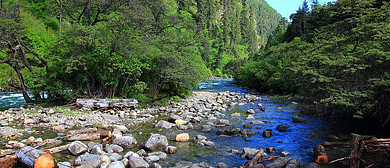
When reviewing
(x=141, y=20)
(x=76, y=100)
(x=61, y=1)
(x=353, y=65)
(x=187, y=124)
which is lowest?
(x=187, y=124)

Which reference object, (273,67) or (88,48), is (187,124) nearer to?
(88,48)

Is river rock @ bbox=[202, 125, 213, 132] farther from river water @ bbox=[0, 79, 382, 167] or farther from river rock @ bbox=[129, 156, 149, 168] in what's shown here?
river rock @ bbox=[129, 156, 149, 168]

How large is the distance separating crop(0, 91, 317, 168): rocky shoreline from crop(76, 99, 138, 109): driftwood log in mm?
346

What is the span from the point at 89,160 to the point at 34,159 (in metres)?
1.40

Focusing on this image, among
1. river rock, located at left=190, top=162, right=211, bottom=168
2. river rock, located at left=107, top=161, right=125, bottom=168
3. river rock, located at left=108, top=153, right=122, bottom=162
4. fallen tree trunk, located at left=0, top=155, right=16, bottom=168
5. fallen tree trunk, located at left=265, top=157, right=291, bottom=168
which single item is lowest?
river rock, located at left=190, top=162, right=211, bottom=168

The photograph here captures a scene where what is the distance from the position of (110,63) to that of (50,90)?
4.45 meters

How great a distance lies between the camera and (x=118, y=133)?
Result: 9.75 m

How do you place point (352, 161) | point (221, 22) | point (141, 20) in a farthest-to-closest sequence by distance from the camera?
point (221, 22)
point (141, 20)
point (352, 161)

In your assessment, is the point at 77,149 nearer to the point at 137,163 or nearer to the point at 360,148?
the point at 137,163

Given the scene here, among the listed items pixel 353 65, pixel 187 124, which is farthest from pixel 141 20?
pixel 353 65

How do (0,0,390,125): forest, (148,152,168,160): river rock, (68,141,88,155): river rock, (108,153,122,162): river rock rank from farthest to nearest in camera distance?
(0,0,390,125): forest
(148,152,168,160): river rock
(68,141,88,155): river rock
(108,153,122,162): river rock

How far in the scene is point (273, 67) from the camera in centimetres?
2959

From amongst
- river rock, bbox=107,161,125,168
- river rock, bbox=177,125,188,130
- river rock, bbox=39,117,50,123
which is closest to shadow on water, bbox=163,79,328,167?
river rock, bbox=177,125,188,130

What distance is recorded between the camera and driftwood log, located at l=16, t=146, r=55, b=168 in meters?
6.13
